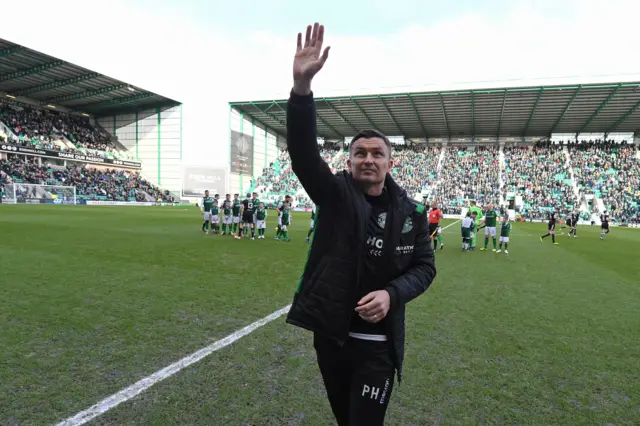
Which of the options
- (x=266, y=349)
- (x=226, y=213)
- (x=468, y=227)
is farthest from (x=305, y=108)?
(x=226, y=213)

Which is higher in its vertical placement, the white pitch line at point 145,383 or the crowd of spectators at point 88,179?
the crowd of spectators at point 88,179

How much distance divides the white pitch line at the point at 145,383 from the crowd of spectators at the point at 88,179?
43764 mm

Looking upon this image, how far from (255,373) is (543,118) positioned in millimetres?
50178

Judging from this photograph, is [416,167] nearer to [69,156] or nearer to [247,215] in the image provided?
[247,215]

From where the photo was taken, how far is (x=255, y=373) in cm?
356

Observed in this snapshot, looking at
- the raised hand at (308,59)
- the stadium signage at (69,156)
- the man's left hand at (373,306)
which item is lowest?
the man's left hand at (373,306)

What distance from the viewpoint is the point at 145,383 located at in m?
3.27

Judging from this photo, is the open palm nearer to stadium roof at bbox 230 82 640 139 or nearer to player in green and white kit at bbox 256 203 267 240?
player in green and white kit at bbox 256 203 267 240

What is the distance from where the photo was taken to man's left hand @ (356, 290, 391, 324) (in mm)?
1666

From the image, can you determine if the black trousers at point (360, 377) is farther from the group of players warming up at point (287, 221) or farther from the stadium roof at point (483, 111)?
the stadium roof at point (483, 111)

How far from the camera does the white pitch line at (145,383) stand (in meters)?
2.76

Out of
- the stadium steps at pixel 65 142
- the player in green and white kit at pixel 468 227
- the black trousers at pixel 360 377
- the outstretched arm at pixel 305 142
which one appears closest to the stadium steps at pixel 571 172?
the player in green and white kit at pixel 468 227

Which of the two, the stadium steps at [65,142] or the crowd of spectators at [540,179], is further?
the stadium steps at [65,142]

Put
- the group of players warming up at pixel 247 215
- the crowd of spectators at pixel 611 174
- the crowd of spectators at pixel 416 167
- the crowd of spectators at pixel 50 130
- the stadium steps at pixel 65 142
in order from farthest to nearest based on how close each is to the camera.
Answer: the crowd of spectators at pixel 416 167 → the stadium steps at pixel 65 142 → the crowd of spectators at pixel 50 130 → the crowd of spectators at pixel 611 174 → the group of players warming up at pixel 247 215
